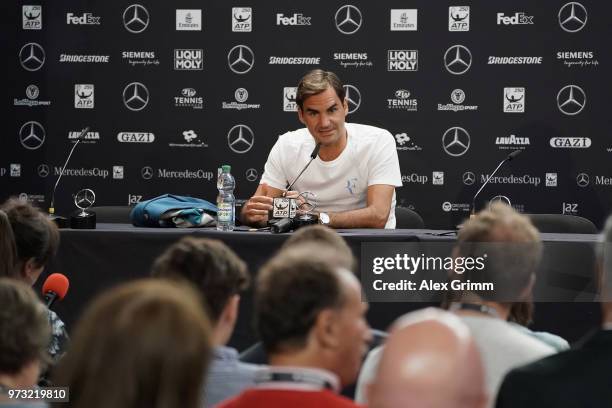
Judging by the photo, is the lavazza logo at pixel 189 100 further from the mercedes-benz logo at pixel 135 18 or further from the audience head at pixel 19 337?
the audience head at pixel 19 337

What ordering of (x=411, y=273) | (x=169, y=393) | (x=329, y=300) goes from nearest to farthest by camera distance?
1. (x=169, y=393)
2. (x=329, y=300)
3. (x=411, y=273)

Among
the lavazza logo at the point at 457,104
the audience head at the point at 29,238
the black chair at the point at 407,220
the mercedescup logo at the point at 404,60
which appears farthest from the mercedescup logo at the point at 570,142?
the audience head at the point at 29,238

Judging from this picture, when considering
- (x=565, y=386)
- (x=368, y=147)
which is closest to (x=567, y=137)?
(x=368, y=147)

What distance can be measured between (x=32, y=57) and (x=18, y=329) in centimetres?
511

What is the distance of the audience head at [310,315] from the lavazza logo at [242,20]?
490 cm

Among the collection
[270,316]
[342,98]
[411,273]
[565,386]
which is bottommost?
[411,273]

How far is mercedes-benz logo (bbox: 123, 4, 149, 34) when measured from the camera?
6133 mm

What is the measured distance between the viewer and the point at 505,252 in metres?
2.07

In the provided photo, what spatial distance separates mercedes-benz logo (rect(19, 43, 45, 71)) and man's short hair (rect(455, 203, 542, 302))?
483 centimetres

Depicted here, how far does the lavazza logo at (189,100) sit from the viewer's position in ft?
20.0

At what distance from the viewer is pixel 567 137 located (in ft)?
19.1

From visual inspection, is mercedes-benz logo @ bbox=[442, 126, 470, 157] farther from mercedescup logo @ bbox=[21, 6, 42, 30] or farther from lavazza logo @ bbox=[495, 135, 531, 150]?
mercedescup logo @ bbox=[21, 6, 42, 30]

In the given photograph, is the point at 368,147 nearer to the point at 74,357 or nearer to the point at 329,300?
the point at 329,300

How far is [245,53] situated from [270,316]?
4.92 m
